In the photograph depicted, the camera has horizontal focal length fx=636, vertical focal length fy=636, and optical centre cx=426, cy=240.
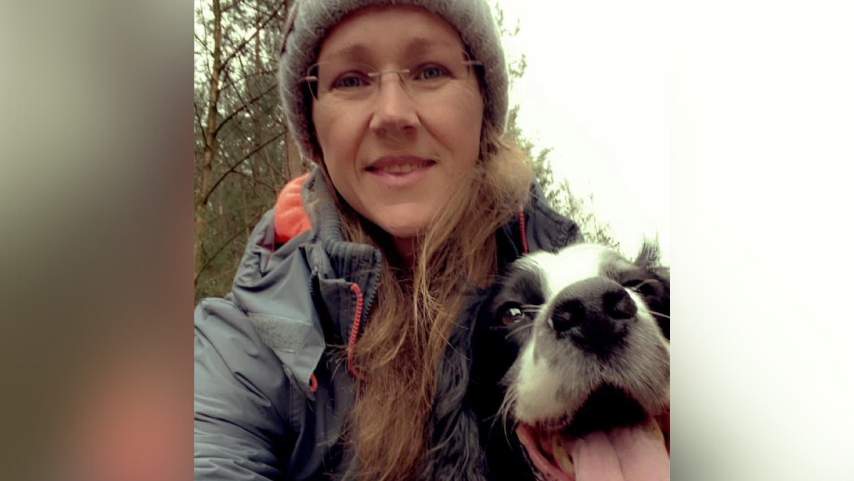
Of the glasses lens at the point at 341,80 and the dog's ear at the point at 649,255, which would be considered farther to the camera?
the dog's ear at the point at 649,255

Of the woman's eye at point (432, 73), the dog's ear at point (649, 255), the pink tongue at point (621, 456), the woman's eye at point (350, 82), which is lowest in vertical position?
the pink tongue at point (621, 456)

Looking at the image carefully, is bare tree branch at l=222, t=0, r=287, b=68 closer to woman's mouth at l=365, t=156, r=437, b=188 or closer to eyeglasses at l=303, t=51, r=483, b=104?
eyeglasses at l=303, t=51, r=483, b=104

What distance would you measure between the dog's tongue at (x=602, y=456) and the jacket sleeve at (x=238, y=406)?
25.3 inches

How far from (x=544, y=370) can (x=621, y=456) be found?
0.34 meters

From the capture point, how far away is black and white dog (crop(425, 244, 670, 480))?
1644mm

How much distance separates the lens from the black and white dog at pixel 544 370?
1644 millimetres

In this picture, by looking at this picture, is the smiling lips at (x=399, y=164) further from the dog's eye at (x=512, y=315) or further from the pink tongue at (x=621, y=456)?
the pink tongue at (x=621, y=456)

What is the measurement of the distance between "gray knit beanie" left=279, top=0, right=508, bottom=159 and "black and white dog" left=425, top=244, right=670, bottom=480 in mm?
461

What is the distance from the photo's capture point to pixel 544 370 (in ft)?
5.39

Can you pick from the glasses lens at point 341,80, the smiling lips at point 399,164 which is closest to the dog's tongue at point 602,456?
the smiling lips at point 399,164
